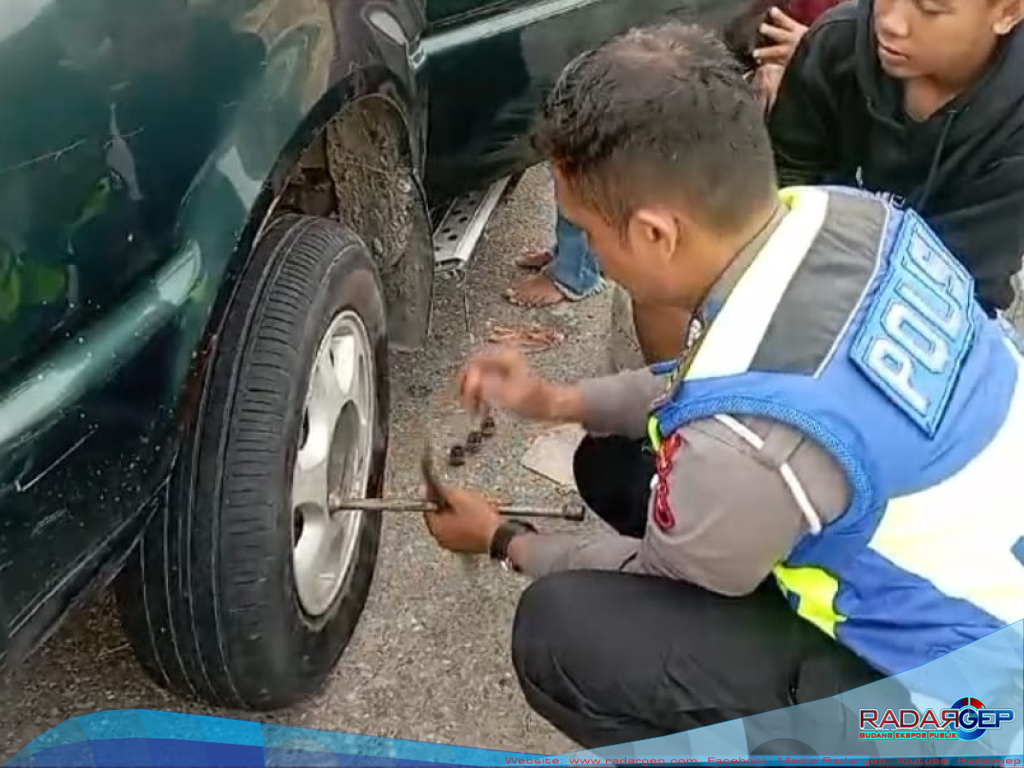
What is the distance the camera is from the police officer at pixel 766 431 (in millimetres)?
1735

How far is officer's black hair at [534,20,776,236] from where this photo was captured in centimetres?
181

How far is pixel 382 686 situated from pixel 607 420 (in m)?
0.65

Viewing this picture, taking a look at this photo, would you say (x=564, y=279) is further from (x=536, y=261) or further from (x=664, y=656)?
(x=664, y=656)

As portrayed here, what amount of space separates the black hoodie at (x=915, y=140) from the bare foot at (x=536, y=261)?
4.13 feet

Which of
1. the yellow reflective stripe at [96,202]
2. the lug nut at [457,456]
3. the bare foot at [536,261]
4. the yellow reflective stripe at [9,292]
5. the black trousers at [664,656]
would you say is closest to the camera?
the yellow reflective stripe at [9,292]

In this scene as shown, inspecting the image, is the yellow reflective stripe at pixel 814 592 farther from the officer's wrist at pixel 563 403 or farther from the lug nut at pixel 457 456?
the lug nut at pixel 457 456

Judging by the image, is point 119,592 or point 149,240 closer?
point 149,240

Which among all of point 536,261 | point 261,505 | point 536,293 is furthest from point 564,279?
point 261,505

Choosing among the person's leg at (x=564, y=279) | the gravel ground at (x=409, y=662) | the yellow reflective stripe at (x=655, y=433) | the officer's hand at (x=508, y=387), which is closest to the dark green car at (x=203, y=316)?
the gravel ground at (x=409, y=662)

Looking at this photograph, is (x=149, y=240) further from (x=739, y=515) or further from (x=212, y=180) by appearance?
(x=739, y=515)

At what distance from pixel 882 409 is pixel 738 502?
0.20 m

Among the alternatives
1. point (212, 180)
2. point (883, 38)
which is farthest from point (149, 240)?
point (883, 38)

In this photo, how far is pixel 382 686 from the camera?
259cm

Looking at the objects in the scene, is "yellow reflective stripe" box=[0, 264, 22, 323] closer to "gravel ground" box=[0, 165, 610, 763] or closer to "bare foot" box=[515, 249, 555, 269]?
"gravel ground" box=[0, 165, 610, 763]
